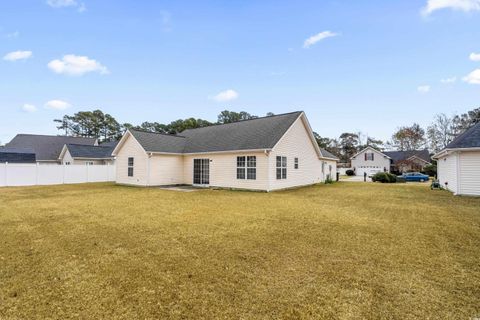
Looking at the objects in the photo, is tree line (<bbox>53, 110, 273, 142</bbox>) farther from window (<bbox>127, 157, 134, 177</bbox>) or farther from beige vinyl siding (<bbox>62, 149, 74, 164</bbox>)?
window (<bbox>127, 157, 134, 177</bbox>)

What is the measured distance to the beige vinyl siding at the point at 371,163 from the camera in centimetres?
3909

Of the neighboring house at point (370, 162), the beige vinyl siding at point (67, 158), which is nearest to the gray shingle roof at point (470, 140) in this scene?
the neighboring house at point (370, 162)

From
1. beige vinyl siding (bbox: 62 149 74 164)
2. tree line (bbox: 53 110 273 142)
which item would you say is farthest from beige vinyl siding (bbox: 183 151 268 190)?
tree line (bbox: 53 110 273 142)

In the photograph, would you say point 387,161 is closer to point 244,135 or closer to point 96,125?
point 244,135

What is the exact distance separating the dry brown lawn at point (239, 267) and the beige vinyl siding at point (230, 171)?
7.01 m

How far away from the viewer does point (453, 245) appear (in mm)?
4988

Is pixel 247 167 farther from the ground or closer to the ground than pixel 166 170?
farther from the ground

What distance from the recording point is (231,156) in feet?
51.6

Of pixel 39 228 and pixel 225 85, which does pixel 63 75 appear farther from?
pixel 39 228

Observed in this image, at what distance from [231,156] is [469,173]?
13.0m

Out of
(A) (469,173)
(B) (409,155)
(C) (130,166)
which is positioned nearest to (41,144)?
(C) (130,166)

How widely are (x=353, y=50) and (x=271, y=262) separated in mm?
16347

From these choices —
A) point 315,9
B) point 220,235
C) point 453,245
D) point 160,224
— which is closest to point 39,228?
point 160,224

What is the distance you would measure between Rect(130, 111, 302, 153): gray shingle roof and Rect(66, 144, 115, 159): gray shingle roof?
12.7 metres
